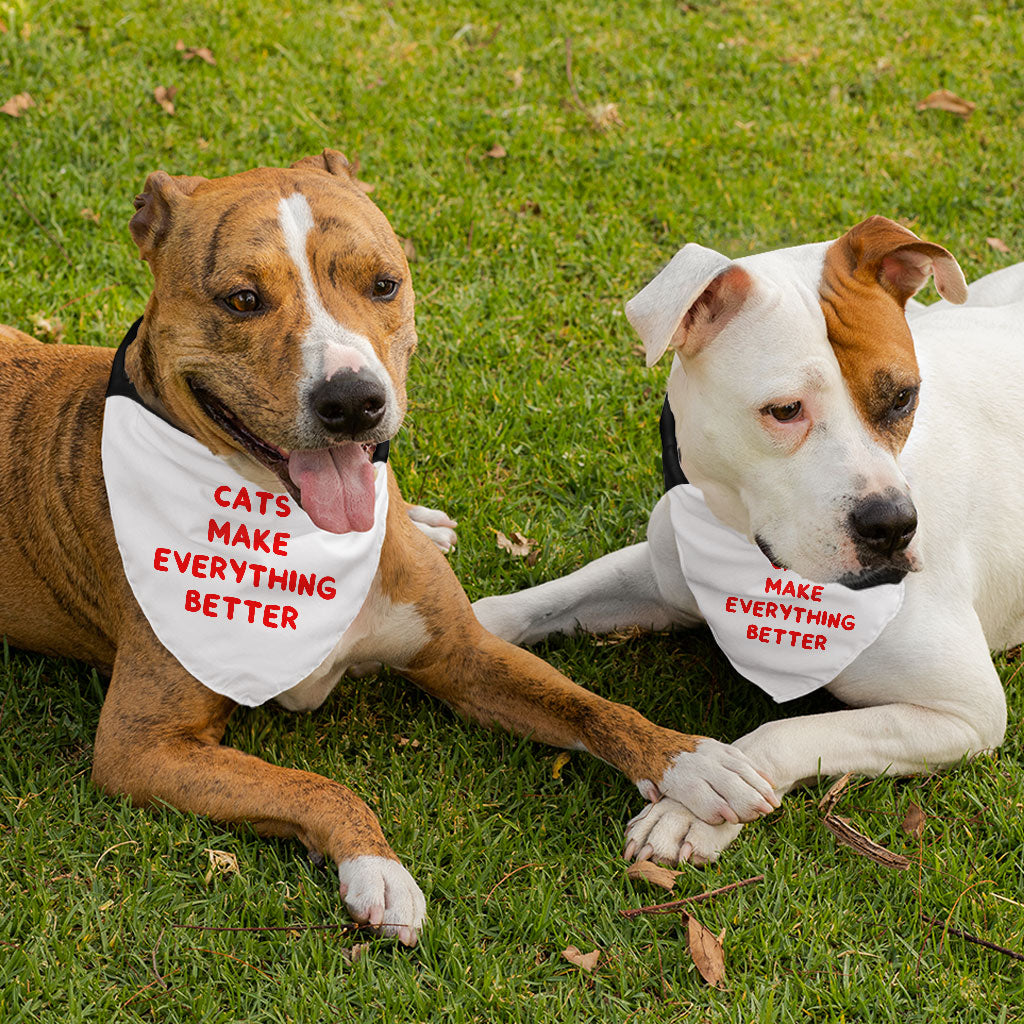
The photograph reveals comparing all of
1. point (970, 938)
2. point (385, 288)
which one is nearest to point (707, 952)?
point (970, 938)

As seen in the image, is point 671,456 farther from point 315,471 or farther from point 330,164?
point 330,164

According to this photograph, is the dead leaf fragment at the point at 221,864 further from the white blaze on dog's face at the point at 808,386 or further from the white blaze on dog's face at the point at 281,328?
the white blaze on dog's face at the point at 808,386

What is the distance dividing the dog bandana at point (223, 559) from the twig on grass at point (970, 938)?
189 centimetres

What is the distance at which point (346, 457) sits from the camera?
3549 millimetres

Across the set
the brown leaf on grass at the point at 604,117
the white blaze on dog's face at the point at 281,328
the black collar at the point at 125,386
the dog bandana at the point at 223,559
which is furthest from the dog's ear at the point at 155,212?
the brown leaf on grass at the point at 604,117

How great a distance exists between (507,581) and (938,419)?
1679 mm

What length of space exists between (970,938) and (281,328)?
248 cm

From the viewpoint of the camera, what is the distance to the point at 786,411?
10.8 feet

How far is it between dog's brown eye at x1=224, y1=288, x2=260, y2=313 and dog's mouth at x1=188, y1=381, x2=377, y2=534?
0.27 meters

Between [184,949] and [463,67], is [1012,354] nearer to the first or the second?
[184,949]

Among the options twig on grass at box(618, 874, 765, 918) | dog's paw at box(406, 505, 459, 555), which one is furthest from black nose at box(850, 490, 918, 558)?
dog's paw at box(406, 505, 459, 555)

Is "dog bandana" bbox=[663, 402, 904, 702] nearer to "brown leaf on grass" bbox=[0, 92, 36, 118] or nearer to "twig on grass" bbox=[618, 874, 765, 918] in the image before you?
"twig on grass" bbox=[618, 874, 765, 918]

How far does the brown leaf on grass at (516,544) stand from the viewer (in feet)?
15.8

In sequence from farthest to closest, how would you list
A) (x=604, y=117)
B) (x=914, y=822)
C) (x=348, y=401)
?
1. (x=604, y=117)
2. (x=914, y=822)
3. (x=348, y=401)
